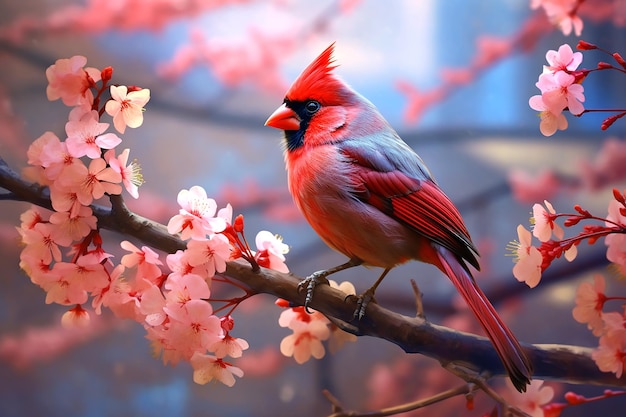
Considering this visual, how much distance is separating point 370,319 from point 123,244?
51cm

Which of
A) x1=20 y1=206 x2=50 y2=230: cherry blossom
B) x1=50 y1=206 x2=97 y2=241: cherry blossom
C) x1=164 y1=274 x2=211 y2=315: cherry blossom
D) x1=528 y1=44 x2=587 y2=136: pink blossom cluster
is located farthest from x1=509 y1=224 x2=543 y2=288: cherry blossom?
x1=20 y1=206 x2=50 y2=230: cherry blossom

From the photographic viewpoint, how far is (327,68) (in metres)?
1.13

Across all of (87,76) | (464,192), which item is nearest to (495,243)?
(464,192)

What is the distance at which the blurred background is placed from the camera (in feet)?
4.80

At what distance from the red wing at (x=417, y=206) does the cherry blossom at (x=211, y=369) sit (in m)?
0.43

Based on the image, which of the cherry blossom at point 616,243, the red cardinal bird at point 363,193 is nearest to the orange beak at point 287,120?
the red cardinal bird at point 363,193

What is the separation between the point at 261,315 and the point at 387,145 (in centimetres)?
61

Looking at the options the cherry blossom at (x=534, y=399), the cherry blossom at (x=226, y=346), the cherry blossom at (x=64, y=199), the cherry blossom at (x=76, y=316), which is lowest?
the cherry blossom at (x=534, y=399)

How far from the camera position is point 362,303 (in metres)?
1.07

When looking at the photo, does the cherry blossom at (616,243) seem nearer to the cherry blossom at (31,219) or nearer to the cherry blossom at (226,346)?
the cherry blossom at (226,346)

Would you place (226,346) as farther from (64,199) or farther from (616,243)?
(616,243)

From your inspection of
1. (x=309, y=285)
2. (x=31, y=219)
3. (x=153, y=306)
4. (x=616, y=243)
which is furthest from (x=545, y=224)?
(x=31, y=219)

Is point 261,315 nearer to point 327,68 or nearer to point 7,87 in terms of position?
point 327,68

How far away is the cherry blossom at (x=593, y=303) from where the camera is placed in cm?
115
